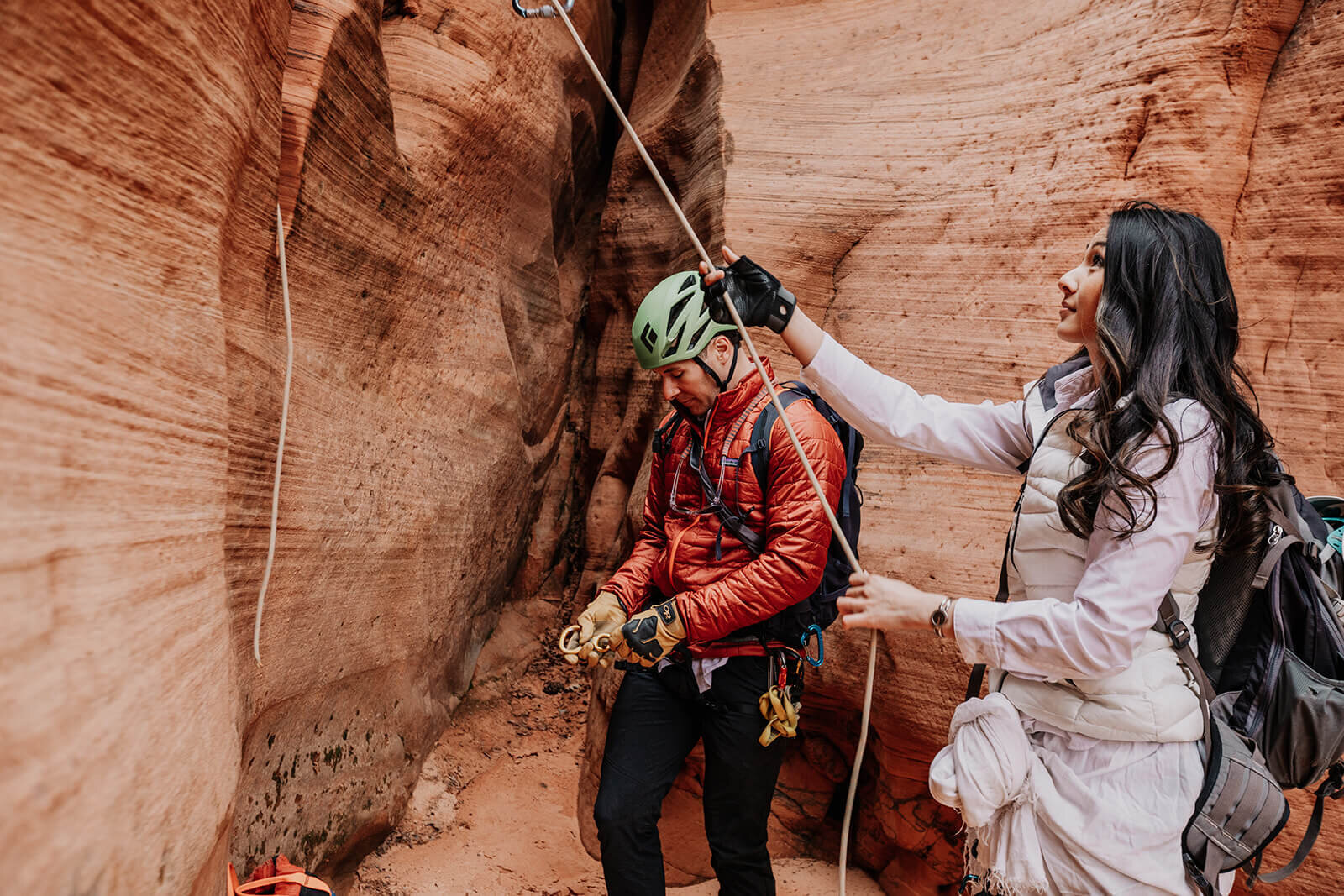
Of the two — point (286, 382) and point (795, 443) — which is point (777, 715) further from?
point (286, 382)

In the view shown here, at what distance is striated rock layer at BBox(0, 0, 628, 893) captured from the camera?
147 cm

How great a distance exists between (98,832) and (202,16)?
1.77 metres

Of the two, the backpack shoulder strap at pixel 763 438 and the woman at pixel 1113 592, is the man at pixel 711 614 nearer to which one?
the backpack shoulder strap at pixel 763 438

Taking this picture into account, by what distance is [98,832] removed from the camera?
1476 mm

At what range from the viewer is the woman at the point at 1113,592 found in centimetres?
183

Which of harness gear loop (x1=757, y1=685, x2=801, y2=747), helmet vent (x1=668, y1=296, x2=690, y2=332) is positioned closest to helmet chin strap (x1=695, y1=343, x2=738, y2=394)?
helmet vent (x1=668, y1=296, x2=690, y2=332)

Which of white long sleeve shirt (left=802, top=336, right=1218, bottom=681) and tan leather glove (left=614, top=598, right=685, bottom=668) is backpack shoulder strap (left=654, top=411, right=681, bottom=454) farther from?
white long sleeve shirt (left=802, top=336, right=1218, bottom=681)

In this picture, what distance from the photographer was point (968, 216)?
4020mm

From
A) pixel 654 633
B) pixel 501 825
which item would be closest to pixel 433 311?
pixel 654 633

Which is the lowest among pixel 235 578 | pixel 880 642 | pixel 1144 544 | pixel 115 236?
pixel 880 642

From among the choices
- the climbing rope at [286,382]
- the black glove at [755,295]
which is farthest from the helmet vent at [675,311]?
the climbing rope at [286,382]

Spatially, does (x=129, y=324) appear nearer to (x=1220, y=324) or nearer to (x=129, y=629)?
(x=129, y=629)

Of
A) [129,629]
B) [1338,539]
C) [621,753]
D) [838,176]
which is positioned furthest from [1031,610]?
[838,176]

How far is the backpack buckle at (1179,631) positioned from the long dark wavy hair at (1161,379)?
194 millimetres
